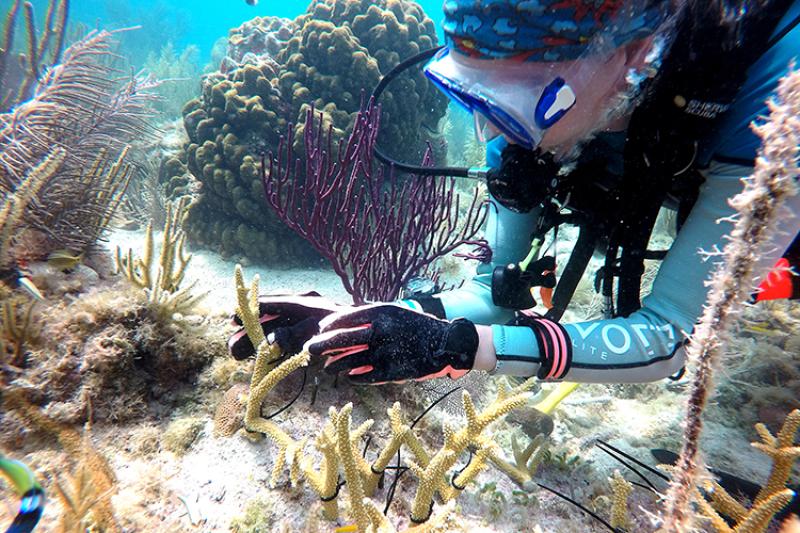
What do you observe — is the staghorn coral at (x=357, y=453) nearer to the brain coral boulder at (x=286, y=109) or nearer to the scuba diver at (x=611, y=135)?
the scuba diver at (x=611, y=135)

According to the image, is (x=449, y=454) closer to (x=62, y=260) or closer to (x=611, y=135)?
(x=611, y=135)

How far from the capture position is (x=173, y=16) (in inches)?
1384

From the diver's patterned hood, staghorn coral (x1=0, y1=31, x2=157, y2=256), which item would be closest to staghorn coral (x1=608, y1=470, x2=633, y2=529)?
the diver's patterned hood

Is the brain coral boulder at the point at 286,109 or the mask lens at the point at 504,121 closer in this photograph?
the mask lens at the point at 504,121

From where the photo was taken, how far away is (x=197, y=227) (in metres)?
5.85

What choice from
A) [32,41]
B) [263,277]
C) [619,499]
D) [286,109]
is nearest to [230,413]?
[619,499]

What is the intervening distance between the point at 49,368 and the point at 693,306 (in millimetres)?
2665

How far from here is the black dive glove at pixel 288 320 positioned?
1.67 m

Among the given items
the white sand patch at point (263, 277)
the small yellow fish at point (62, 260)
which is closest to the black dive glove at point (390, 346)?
the small yellow fish at point (62, 260)

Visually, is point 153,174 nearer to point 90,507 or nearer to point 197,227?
point 197,227

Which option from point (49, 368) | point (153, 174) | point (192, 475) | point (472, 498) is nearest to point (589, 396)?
point (472, 498)

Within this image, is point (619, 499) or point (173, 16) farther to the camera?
point (173, 16)

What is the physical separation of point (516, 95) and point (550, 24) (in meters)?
0.25

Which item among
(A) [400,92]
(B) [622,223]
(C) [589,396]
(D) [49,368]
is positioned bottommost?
(C) [589,396]
